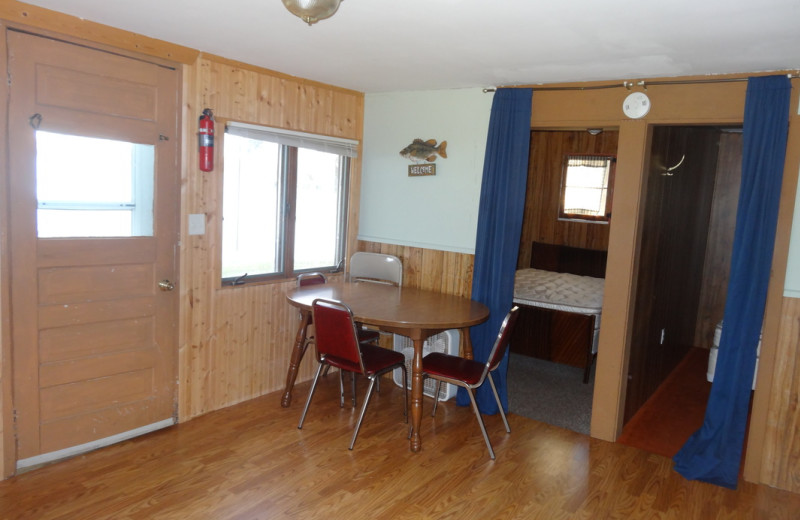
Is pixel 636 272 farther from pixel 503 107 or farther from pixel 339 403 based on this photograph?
pixel 339 403

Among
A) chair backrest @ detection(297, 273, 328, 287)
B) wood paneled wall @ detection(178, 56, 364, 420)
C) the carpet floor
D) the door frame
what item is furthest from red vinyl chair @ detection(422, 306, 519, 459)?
the door frame

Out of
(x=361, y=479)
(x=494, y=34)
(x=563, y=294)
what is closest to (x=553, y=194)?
(x=563, y=294)

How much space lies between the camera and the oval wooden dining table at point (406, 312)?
122 inches

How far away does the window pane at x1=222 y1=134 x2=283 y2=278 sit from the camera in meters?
3.62

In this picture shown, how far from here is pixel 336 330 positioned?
307 centimetres

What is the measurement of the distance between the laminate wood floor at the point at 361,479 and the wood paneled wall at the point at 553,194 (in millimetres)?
3455

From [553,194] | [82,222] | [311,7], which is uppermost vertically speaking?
[311,7]

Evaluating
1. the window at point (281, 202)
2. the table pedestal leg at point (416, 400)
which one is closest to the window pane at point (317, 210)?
the window at point (281, 202)

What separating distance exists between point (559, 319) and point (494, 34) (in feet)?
8.85

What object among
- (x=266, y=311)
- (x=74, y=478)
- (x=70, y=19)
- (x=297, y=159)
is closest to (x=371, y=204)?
(x=297, y=159)

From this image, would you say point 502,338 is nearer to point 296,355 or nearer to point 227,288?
point 296,355

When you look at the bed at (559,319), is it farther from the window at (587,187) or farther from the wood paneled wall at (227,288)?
the wood paneled wall at (227,288)

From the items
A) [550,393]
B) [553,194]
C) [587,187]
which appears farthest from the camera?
[553,194]

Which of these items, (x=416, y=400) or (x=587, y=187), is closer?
(x=416, y=400)
